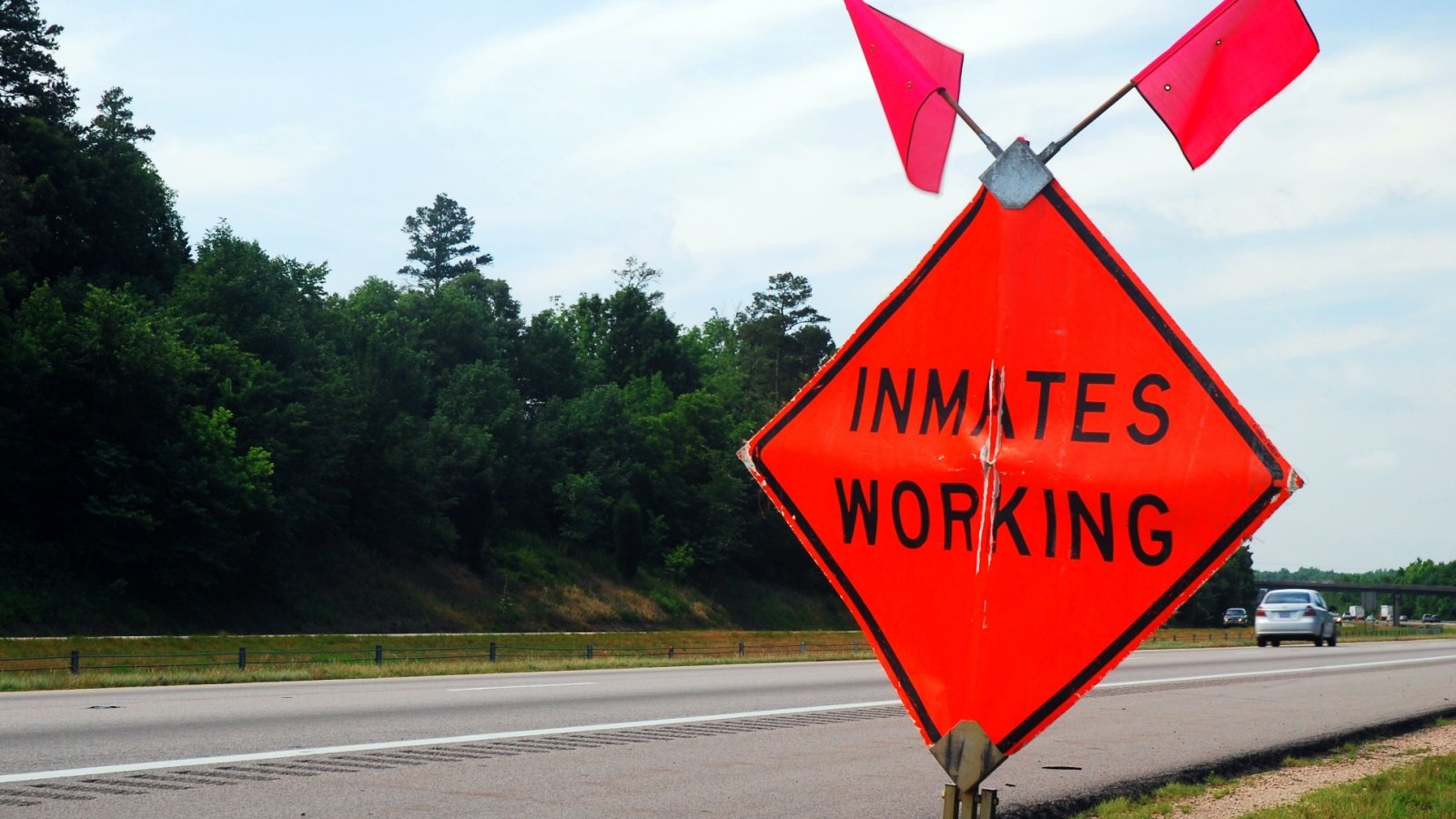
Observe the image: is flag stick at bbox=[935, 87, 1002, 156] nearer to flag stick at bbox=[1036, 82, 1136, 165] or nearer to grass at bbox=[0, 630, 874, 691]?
flag stick at bbox=[1036, 82, 1136, 165]

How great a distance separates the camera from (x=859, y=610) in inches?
168

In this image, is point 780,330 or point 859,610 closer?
point 859,610

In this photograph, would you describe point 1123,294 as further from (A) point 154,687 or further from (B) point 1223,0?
(A) point 154,687

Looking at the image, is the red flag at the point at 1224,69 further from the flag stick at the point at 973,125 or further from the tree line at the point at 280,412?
the tree line at the point at 280,412

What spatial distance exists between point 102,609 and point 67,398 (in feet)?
31.0

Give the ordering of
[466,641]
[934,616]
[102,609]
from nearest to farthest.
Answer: [934,616], [466,641], [102,609]

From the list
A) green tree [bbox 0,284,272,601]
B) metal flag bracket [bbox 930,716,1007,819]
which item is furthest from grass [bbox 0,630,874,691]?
green tree [bbox 0,284,272,601]

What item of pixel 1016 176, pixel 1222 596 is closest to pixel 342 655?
pixel 1016 176

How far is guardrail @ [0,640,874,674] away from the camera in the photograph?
25203mm

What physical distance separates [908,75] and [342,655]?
30.8 meters

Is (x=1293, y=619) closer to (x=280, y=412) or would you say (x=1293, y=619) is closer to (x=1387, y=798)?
(x=1387, y=798)

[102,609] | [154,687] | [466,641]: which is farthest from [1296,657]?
[102,609]

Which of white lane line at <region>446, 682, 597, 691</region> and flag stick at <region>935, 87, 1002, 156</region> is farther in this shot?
white lane line at <region>446, 682, 597, 691</region>

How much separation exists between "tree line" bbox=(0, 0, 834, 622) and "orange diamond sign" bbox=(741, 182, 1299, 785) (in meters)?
47.5
